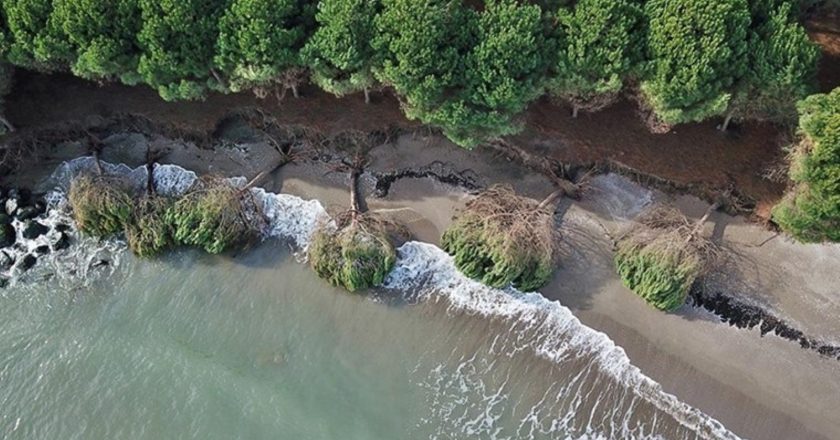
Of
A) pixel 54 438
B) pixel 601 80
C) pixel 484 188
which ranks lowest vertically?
pixel 54 438

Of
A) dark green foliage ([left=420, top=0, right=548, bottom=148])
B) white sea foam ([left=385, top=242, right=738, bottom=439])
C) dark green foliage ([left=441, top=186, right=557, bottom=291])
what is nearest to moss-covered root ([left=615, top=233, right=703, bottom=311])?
white sea foam ([left=385, top=242, right=738, bottom=439])

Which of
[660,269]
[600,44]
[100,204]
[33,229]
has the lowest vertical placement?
[33,229]

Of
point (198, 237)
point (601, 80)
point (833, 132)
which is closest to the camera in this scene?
point (833, 132)

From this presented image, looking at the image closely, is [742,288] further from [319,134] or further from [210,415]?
[210,415]

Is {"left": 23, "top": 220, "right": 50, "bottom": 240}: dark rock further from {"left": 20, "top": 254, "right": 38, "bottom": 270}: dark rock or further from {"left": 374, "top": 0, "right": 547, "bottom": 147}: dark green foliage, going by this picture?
{"left": 374, "top": 0, "right": 547, "bottom": 147}: dark green foliage

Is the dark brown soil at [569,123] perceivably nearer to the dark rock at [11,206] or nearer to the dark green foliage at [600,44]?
the dark rock at [11,206]

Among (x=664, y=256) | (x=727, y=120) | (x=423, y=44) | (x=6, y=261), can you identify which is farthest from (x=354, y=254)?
(x=727, y=120)

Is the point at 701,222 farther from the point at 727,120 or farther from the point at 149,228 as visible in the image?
the point at 149,228

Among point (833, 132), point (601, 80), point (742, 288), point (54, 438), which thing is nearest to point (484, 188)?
point (601, 80)
